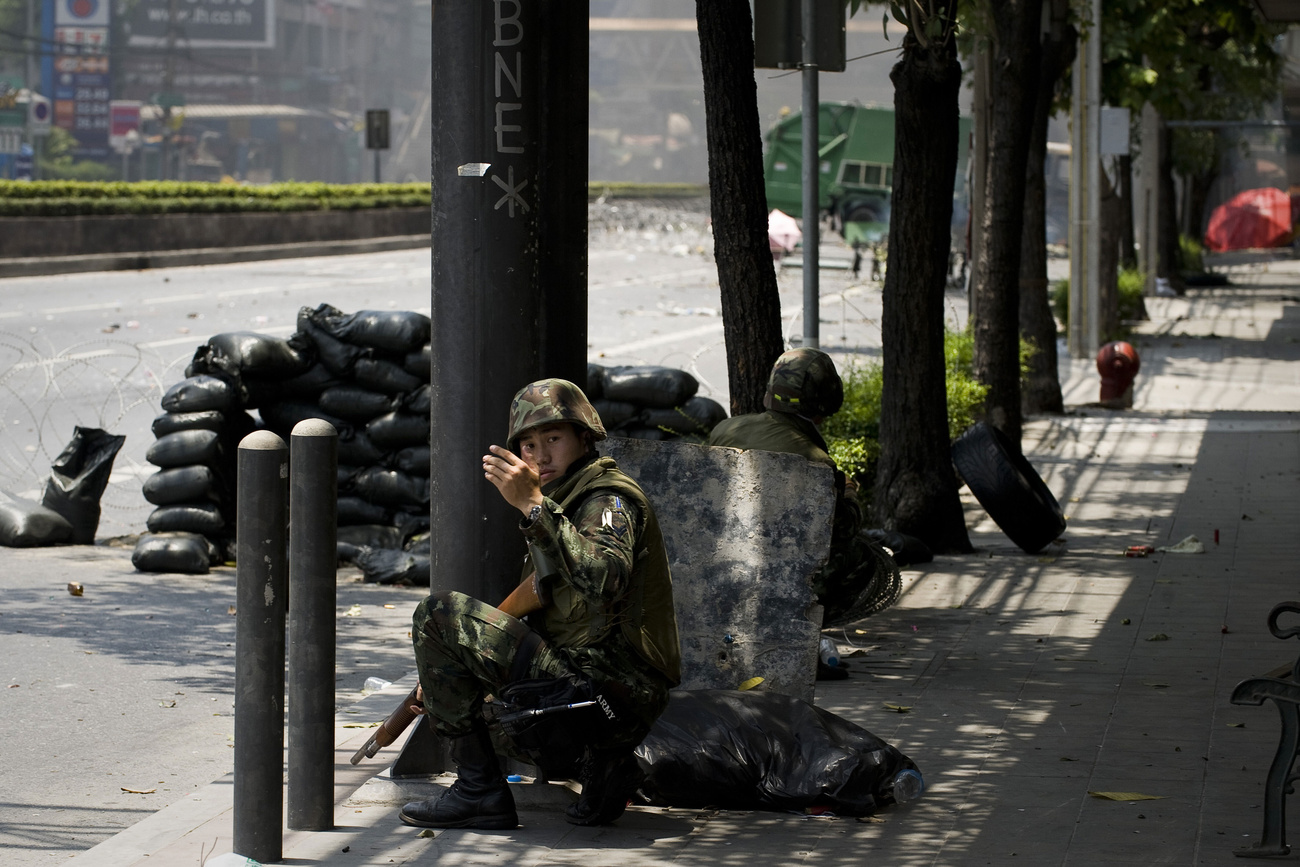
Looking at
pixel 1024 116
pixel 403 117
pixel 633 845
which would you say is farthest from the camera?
pixel 403 117

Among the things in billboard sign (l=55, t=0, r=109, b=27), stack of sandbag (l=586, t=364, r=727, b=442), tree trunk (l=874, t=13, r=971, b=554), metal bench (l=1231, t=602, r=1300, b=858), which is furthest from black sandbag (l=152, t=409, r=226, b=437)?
billboard sign (l=55, t=0, r=109, b=27)

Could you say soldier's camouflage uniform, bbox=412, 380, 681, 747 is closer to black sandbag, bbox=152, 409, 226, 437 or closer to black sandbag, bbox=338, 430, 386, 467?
black sandbag, bbox=152, 409, 226, 437

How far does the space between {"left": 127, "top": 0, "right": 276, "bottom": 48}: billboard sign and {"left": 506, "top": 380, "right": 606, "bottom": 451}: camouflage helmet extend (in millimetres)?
72487

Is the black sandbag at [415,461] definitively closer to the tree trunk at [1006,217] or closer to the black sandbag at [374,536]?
the black sandbag at [374,536]

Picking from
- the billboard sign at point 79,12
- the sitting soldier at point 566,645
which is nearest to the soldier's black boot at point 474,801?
the sitting soldier at point 566,645

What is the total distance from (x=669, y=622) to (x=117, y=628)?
12.9ft

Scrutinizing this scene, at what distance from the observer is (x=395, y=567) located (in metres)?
8.68

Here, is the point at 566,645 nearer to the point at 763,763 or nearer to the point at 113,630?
the point at 763,763

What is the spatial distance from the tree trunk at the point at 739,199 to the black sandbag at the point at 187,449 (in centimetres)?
300

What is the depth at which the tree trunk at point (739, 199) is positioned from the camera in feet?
25.1

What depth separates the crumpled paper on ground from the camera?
902cm

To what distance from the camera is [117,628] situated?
7414 millimetres

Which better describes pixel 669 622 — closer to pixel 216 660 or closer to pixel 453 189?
pixel 453 189

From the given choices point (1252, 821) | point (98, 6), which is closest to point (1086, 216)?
point (1252, 821)
